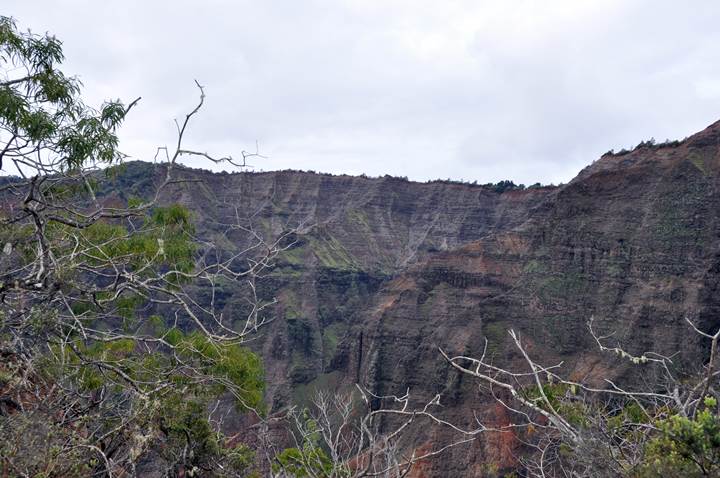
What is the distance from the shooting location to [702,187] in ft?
98.5

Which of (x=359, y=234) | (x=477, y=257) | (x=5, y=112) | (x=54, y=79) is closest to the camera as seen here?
(x=5, y=112)

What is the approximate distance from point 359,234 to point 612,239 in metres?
45.4

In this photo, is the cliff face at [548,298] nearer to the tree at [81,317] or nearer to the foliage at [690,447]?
the tree at [81,317]

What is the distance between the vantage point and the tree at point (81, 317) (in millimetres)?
6068

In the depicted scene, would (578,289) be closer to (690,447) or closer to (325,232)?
(690,447)

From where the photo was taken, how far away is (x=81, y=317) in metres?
7.00

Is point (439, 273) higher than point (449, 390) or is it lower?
higher

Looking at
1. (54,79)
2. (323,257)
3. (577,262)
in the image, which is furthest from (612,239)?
(323,257)

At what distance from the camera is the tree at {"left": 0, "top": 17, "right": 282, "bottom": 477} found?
6.07 meters

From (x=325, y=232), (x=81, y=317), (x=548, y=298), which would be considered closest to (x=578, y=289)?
(x=548, y=298)

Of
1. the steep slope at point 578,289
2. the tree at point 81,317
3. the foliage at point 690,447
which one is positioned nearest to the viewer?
the foliage at point 690,447

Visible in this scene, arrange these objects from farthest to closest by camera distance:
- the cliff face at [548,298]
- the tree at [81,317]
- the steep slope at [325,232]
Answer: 1. the steep slope at [325,232]
2. the cliff face at [548,298]
3. the tree at [81,317]

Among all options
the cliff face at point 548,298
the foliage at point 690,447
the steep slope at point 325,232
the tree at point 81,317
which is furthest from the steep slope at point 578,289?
the foliage at point 690,447

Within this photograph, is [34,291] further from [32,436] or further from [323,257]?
[323,257]
